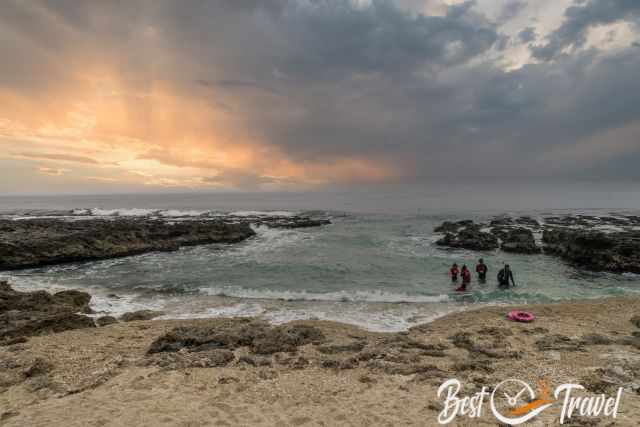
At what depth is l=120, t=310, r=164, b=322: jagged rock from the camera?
41.3 feet

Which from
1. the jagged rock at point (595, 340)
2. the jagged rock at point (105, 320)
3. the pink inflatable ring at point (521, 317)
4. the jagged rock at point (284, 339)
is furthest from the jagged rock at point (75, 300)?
the jagged rock at point (595, 340)

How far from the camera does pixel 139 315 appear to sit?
1286 cm

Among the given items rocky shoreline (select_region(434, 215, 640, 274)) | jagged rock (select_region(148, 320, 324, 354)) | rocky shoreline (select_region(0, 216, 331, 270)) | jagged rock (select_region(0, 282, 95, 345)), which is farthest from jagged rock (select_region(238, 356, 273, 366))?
rocky shoreline (select_region(434, 215, 640, 274))

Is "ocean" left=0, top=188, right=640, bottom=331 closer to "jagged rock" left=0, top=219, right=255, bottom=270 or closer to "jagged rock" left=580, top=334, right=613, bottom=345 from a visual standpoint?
"jagged rock" left=0, top=219, right=255, bottom=270

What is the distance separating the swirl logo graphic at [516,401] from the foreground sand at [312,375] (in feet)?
0.68

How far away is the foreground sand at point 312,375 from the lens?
19.3ft

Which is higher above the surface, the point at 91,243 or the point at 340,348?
the point at 91,243

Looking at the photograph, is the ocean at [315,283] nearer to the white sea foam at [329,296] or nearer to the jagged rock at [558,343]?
the white sea foam at [329,296]

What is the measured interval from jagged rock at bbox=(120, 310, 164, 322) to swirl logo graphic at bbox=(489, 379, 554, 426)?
12.4 metres

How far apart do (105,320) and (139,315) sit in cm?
116

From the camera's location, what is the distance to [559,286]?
1791 centimetres

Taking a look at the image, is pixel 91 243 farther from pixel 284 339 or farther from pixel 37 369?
pixel 284 339

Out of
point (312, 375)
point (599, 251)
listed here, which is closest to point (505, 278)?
point (599, 251)

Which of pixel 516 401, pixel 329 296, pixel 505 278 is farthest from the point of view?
pixel 505 278
